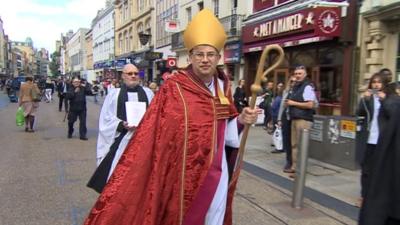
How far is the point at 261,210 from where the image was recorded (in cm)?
563

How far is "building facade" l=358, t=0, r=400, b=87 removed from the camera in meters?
12.3

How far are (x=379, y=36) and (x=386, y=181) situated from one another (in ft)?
36.7

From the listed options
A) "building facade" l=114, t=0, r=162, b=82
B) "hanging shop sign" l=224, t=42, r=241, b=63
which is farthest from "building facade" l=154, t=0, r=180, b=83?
"hanging shop sign" l=224, t=42, r=241, b=63

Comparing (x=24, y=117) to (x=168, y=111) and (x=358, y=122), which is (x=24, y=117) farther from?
(x=168, y=111)

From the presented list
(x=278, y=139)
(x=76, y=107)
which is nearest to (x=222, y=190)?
(x=278, y=139)

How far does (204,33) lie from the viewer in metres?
2.98

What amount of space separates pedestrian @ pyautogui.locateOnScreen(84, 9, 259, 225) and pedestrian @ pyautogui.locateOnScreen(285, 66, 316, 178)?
14.6ft

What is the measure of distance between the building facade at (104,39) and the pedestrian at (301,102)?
48467 mm

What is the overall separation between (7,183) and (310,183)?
446 centimetres

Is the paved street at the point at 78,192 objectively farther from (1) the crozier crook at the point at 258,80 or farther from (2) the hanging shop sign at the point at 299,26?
(2) the hanging shop sign at the point at 299,26

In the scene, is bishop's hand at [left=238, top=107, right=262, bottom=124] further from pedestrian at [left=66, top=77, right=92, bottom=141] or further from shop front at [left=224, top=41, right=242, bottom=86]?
shop front at [left=224, top=41, right=242, bottom=86]

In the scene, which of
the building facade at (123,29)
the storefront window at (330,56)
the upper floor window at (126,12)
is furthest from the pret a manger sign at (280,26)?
the upper floor window at (126,12)

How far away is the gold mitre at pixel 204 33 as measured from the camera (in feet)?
9.77

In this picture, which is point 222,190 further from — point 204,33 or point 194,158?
point 204,33
